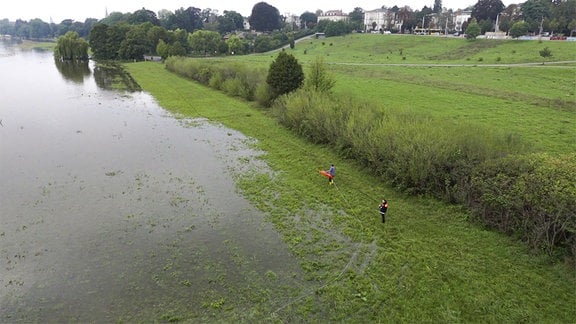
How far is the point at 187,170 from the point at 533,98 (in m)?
37.2

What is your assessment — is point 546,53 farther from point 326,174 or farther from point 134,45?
point 134,45

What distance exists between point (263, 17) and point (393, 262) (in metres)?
173

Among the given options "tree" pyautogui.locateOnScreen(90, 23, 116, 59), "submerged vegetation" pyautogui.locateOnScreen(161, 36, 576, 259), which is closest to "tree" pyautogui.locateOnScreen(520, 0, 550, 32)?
"submerged vegetation" pyautogui.locateOnScreen(161, 36, 576, 259)

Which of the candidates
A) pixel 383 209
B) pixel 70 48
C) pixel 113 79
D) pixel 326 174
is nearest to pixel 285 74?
pixel 326 174

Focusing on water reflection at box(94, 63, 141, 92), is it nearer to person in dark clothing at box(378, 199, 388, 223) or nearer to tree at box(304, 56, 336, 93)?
tree at box(304, 56, 336, 93)

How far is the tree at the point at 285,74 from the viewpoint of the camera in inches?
1606

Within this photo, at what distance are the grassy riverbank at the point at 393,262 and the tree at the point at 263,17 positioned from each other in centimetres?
16239

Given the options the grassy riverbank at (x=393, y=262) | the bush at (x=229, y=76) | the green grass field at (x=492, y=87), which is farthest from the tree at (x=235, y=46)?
the grassy riverbank at (x=393, y=262)

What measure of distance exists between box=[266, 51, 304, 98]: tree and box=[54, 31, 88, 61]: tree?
274 ft

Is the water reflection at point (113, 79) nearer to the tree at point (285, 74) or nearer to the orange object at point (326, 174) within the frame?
the tree at point (285, 74)

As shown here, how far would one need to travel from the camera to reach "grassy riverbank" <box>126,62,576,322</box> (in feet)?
42.0

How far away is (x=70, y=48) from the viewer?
333ft

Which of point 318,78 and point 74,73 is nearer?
point 318,78

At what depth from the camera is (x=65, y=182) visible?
75.5 ft
